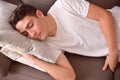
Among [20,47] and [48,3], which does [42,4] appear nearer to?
[48,3]

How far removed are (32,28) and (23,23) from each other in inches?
2.5

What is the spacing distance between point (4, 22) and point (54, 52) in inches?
13.9

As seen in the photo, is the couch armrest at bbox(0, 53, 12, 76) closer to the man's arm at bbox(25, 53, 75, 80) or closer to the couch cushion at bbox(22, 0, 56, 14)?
the man's arm at bbox(25, 53, 75, 80)

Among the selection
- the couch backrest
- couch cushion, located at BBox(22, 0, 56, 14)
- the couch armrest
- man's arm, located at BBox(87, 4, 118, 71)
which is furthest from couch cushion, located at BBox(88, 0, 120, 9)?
the couch armrest

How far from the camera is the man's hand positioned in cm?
150

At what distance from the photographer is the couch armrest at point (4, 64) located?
58.3 inches

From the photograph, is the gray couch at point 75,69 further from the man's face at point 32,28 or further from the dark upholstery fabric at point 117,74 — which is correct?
the man's face at point 32,28

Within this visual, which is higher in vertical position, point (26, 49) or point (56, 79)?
point (26, 49)

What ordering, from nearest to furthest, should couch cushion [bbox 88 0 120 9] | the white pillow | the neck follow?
the white pillow → the neck → couch cushion [bbox 88 0 120 9]

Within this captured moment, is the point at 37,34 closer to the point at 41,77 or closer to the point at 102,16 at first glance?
the point at 41,77

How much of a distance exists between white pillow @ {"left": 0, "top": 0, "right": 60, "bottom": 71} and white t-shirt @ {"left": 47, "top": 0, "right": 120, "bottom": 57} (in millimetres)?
118

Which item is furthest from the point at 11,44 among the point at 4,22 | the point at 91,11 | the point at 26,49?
the point at 91,11

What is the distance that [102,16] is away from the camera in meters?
1.60

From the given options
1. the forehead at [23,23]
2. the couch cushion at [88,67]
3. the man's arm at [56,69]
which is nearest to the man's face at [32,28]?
the forehead at [23,23]
